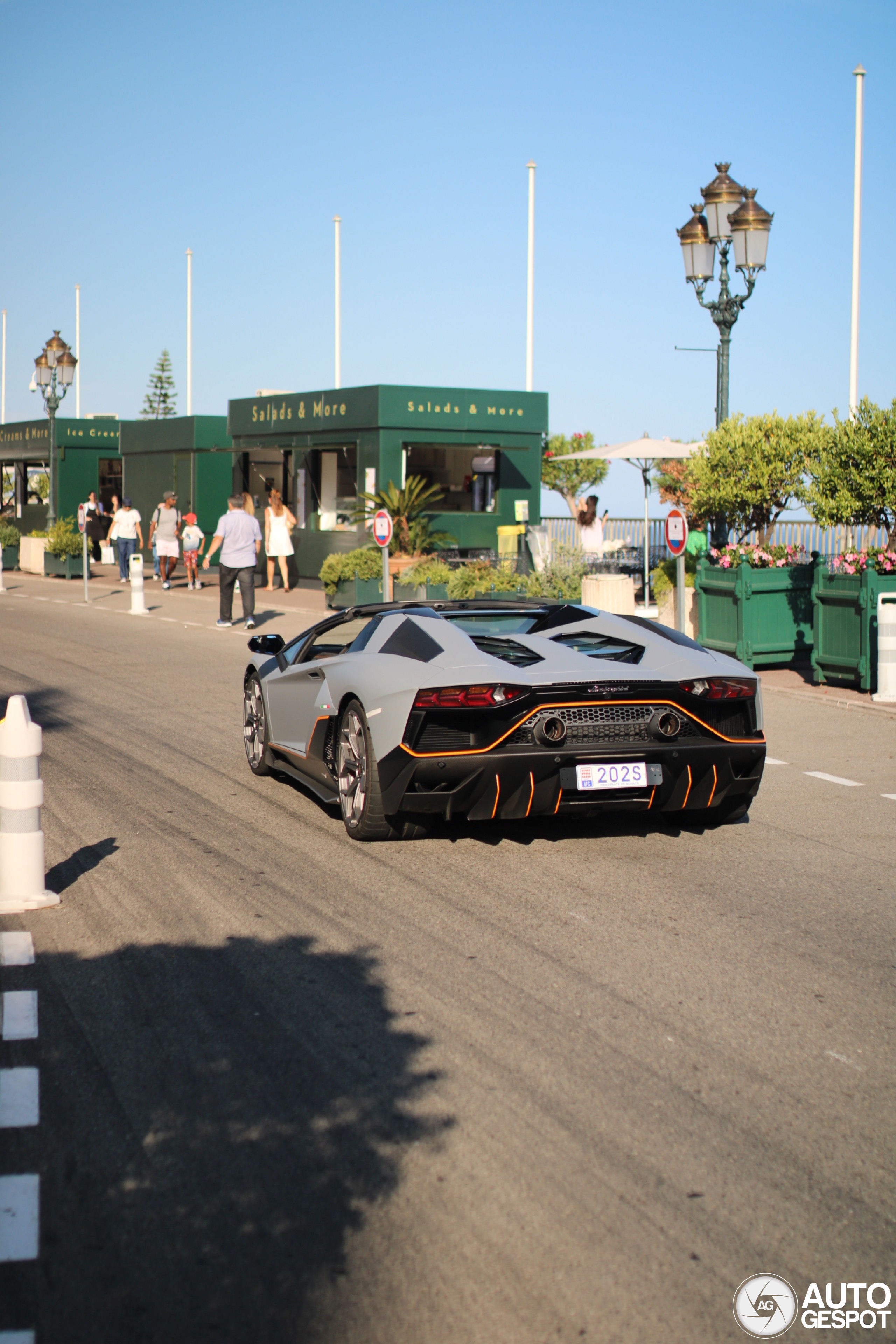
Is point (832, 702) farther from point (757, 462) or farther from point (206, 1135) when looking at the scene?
point (206, 1135)

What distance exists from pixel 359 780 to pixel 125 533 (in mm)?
24022

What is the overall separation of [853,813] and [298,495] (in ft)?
77.9

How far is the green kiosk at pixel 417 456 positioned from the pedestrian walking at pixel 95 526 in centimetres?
484

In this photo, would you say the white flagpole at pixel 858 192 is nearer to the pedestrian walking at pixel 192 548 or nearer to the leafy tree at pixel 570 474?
the pedestrian walking at pixel 192 548

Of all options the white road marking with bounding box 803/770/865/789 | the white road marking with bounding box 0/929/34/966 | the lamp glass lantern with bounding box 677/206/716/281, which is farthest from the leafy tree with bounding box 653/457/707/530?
the white road marking with bounding box 0/929/34/966

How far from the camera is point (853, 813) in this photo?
873 cm

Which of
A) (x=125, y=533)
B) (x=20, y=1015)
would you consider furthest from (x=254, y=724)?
(x=125, y=533)

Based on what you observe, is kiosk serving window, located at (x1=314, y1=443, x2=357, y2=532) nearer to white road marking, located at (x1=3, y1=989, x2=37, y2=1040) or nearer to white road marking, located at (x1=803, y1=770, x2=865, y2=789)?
white road marking, located at (x1=803, y1=770, x2=865, y2=789)

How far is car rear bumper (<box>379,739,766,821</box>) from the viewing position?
6.81 meters

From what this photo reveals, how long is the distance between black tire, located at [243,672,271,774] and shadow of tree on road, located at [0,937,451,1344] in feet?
12.3

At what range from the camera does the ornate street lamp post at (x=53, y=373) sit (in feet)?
115

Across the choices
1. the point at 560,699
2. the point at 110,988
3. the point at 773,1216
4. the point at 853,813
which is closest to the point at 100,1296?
the point at 773,1216

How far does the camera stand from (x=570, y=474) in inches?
2734

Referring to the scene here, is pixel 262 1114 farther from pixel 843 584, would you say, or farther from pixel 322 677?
pixel 843 584
